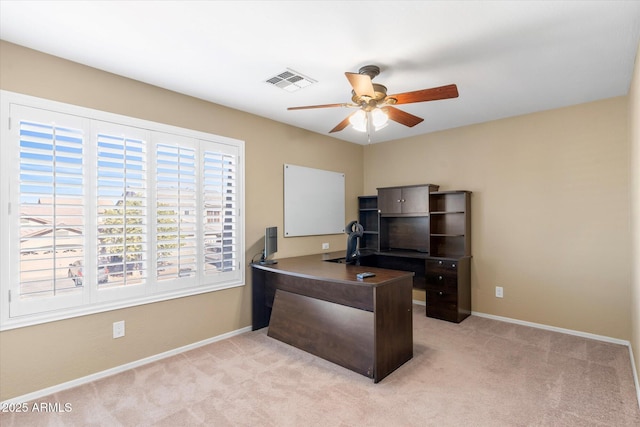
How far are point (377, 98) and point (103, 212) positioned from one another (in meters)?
2.43

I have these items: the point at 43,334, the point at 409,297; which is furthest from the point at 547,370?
the point at 43,334

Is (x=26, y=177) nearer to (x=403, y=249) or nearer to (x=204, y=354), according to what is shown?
(x=204, y=354)

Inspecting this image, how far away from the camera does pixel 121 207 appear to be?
9.03 ft

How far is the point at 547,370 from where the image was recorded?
2.70 m

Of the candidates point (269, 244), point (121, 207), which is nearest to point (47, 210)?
point (121, 207)

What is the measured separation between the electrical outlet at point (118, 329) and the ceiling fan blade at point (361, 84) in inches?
108

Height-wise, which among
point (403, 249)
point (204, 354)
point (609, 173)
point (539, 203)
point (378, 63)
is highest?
point (378, 63)

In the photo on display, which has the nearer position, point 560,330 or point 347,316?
point 347,316

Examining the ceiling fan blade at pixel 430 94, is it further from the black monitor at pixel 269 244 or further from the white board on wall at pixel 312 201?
the white board on wall at pixel 312 201

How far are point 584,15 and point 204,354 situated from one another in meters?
3.96

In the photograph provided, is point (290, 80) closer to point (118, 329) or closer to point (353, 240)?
point (353, 240)

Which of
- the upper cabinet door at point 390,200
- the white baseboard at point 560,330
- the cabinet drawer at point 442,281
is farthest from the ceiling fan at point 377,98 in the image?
the white baseboard at point 560,330

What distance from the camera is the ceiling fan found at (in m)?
2.17

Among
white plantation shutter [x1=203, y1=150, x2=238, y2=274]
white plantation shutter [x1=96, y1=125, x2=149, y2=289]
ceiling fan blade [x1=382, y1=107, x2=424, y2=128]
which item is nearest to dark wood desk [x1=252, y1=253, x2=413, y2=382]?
white plantation shutter [x1=203, y1=150, x2=238, y2=274]
